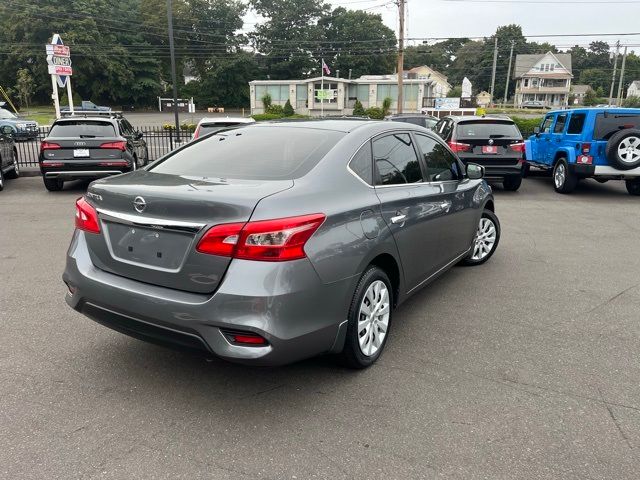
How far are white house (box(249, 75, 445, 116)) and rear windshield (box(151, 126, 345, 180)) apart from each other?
54.3m

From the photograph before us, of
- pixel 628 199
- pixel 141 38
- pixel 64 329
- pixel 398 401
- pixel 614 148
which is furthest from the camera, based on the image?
pixel 141 38

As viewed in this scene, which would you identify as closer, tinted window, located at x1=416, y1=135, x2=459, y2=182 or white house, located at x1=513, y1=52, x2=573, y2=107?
tinted window, located at x1=416, y1=135, x2=459, y2=182

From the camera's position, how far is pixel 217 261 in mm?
2777

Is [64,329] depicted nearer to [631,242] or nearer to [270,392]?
[270,392]

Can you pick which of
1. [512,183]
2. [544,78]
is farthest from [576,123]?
[544,78]

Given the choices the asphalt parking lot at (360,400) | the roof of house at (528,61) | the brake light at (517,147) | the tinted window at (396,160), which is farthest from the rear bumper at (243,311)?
the roof of house at (528,61)

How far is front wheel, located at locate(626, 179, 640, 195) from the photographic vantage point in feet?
39.1

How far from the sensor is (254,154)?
12.3ft

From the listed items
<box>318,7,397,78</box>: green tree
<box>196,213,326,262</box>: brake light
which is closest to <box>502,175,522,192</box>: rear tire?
<box>196,213,326,262</box>: brake light

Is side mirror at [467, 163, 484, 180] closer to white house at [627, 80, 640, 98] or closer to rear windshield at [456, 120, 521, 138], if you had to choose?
rear windshield at [456, 120, 521, 138]

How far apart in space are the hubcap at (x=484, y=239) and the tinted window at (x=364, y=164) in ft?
9.09

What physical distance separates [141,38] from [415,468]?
263 ft

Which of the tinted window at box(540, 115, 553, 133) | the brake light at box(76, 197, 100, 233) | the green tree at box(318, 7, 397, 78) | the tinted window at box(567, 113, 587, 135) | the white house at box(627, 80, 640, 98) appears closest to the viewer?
the brake light at box(76, 197, 100, 233)

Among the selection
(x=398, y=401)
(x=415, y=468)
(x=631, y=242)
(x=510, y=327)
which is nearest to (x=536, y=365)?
(x=510, y=327)
